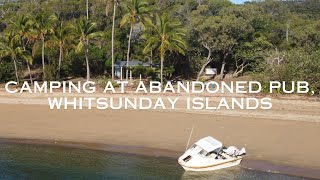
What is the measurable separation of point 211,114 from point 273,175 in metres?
11.8

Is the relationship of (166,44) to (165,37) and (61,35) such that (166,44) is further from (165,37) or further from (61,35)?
(61,35)

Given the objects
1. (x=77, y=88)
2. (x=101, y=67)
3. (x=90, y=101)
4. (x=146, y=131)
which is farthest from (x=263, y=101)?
(x=101, y=67)

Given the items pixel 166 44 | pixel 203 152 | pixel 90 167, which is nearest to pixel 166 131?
pixel 90 167

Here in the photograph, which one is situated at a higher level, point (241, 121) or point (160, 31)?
point (160, 31)

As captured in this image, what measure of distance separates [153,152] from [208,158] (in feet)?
12.8

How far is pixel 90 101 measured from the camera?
34656 mm

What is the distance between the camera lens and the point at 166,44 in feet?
128

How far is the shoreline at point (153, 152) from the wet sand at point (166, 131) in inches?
2.0

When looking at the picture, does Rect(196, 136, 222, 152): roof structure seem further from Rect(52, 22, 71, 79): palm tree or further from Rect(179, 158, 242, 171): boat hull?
Rect(52, 22, 71, 79): palm tree

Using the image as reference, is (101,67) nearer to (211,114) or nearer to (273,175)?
(211,114)

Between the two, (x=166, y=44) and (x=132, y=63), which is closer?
(x=166, y=44)

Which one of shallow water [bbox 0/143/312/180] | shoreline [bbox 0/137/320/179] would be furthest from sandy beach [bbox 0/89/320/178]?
shallow water [bbox 0/143/312/180]

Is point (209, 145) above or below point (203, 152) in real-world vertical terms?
above

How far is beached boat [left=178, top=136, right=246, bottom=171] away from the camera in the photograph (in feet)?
63.7
